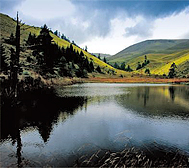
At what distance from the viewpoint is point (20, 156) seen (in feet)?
34.5

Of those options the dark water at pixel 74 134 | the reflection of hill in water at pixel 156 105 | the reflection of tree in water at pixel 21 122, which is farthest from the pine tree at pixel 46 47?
the dark water at pixel 74 134

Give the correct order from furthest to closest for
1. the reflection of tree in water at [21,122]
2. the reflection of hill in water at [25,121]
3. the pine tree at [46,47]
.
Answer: the pine tree at [46,47], the reflection of hill in water at [25,121], the reflection of tree in water at [21,122]

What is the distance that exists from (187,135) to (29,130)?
1352 cm

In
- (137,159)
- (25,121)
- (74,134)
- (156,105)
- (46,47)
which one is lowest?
(137,159)

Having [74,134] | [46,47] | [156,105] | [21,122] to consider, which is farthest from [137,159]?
[46,47]

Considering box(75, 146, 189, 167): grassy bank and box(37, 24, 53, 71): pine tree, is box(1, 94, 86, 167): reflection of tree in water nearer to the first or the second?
box(75, 146, 189, 167): grassy bank

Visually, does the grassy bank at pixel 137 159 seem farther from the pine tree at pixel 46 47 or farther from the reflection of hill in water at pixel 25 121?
the pine tree at pixel 46 47

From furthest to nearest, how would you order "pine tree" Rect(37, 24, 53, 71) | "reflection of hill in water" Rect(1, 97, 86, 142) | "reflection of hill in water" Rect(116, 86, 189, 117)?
"pine tree" Rect(37, 24, 53, 71)
"reflection of hill in water" Rect(116, 86, 189, 117)
"reflection of hill in water" Rect(1, 97, 86, 142)

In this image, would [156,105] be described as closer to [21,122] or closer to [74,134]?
[74,134]

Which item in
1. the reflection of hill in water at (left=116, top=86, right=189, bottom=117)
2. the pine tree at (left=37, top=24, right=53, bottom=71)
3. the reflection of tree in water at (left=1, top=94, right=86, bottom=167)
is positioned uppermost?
the pine tree at (left=37, top=24, right=53, bottom=71)

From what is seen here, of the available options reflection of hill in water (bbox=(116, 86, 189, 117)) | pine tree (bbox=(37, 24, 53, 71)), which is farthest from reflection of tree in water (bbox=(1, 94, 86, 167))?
pine tree (bbox=(37, 24, 53, 71))

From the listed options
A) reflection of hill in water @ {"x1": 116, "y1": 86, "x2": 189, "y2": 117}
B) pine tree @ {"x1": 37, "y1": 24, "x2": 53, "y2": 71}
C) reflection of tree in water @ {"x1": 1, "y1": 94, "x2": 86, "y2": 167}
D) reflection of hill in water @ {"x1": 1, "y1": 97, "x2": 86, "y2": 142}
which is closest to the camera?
reflection of tree in water @ {"x1": 1, "y1": 94, "x2": 86, "y2": 167}

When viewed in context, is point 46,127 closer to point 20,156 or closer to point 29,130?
point 29,130

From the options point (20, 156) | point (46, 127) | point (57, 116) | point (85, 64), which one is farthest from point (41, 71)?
point (85, 64)
